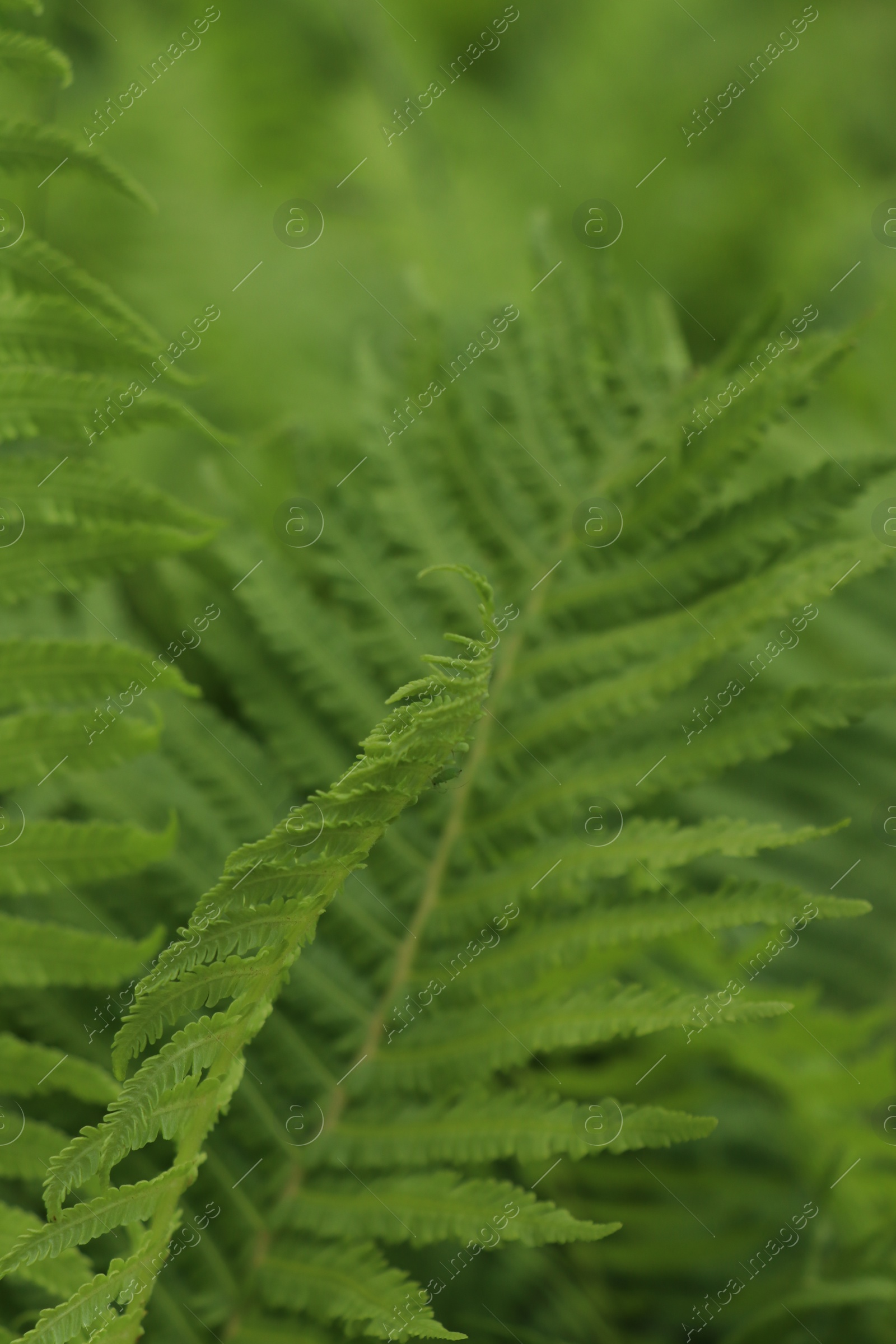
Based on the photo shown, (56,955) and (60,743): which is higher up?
(60,743)

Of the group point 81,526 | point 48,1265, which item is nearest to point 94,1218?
point 48,1265

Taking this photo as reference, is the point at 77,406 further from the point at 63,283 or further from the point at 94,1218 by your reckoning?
the point at 94,1218

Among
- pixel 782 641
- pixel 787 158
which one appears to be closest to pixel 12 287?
pixel 782 641

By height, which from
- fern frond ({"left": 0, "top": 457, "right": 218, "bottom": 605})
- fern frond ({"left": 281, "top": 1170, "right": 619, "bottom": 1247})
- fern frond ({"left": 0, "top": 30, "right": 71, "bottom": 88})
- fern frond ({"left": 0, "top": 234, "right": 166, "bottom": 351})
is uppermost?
fern frond ({"left": 0, "top": 30, "right": 71, "bottom": 88})

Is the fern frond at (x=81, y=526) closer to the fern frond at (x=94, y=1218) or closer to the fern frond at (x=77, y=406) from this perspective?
the fern frond at (x=77, y=406)

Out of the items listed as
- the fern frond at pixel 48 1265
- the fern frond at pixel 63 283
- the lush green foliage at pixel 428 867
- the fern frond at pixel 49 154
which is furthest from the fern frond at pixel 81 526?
the fern frond at pixel 48 1265

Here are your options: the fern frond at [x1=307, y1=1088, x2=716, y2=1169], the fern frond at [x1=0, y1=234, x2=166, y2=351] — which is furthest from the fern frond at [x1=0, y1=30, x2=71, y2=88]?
the fern frond at [x1=307, y1=1088, x2=716, y2=1169]

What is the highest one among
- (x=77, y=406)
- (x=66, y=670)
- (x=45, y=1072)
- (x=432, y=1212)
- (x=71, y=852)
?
(x=77, y=406)

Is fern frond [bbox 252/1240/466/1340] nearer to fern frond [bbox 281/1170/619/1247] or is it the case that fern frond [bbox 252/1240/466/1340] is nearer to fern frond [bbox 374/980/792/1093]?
fern frond [bbox 281/1170/619/1247]

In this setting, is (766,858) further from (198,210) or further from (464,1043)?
(198,210)
